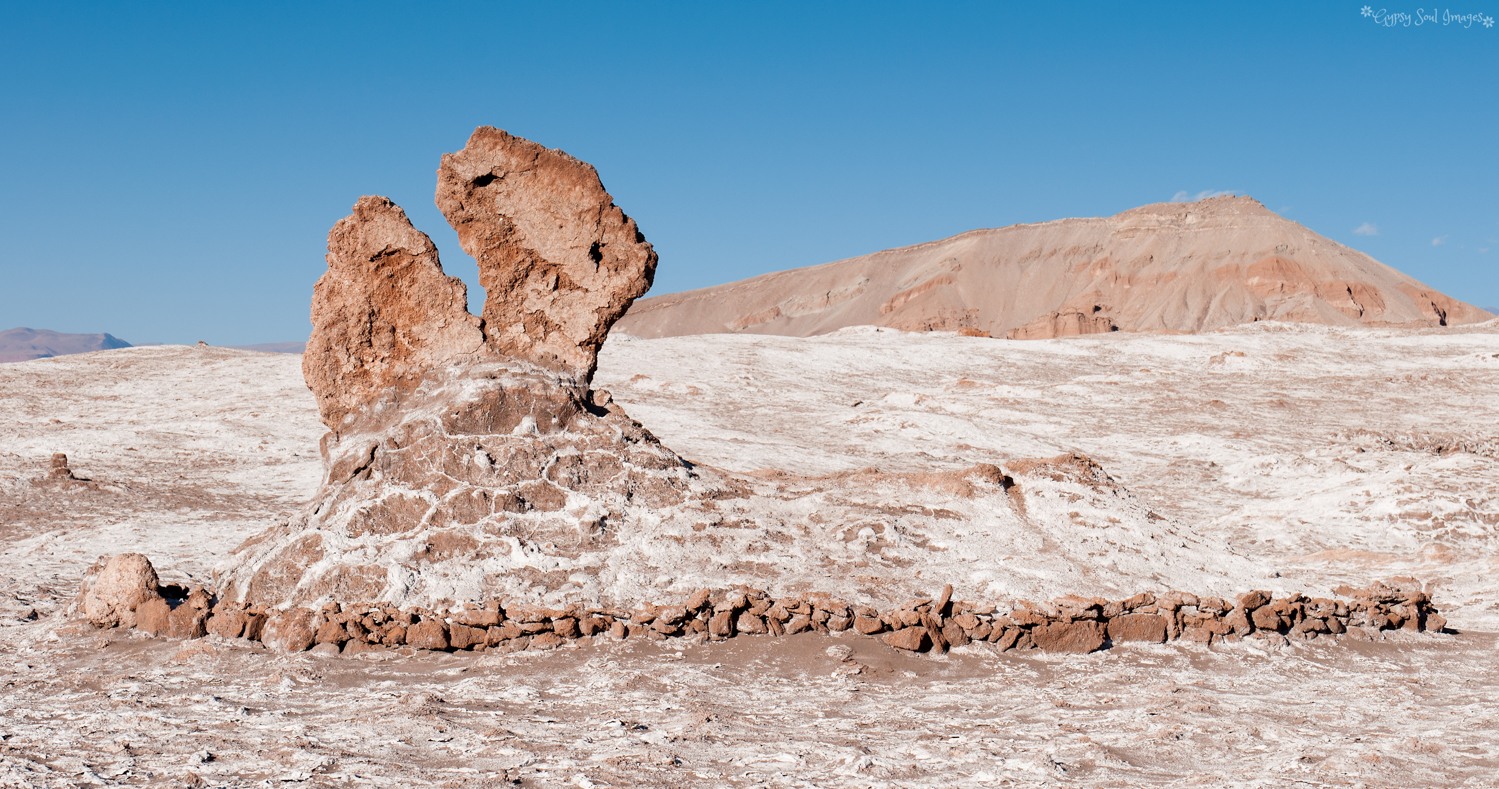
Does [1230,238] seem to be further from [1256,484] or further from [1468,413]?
[1256,484]

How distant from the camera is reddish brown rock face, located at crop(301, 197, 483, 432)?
316 inches

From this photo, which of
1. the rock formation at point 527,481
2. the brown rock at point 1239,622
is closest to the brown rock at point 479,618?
the rock formation at point 527,481

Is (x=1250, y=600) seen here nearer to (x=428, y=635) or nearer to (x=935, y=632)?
(x=935, y=632)

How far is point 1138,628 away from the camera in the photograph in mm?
6660

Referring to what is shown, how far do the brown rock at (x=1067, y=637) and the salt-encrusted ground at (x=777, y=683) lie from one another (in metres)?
0.14

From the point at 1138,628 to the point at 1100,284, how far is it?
75.4 m

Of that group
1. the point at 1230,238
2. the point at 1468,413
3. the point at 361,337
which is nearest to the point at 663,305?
the point at 1230,238

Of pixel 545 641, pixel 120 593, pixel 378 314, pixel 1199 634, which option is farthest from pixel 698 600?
pixel 120 593

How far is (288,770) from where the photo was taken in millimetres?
4250

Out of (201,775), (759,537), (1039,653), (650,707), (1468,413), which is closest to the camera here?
(201,775)

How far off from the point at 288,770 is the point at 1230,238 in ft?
271

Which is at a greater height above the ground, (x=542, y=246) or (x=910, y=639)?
(x=542, y=246)

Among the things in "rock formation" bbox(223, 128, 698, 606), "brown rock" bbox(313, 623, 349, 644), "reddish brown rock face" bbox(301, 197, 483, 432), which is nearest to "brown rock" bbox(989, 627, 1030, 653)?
"rock formation" bbox(223, 128, 698, 606)

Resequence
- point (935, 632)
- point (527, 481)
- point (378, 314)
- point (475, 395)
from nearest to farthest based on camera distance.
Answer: point (935, 632) < point (527, 481) < point (475, 395) < point (378, 314)
